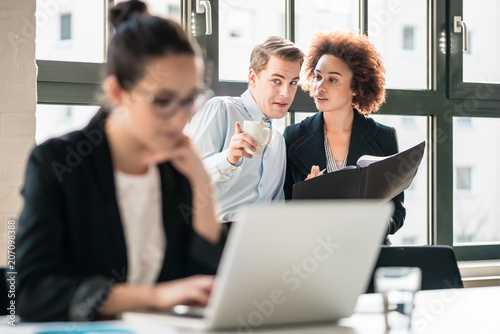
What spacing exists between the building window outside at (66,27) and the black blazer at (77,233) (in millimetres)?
1490

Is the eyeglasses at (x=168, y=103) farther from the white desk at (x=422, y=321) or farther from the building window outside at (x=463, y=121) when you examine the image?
the building window outside at (x=463, y=121)

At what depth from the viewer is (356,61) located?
273 cm

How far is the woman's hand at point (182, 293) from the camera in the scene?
96 cm

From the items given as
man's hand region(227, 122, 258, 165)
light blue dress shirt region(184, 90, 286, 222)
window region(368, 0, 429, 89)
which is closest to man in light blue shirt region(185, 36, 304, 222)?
light blue dress shirt region(184, 90, 286, 222)

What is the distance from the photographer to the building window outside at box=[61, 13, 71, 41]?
2.53m

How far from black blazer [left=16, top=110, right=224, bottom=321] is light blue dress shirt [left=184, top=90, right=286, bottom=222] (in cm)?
102

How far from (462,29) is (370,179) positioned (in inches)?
63.6

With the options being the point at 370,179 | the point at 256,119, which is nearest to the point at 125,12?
the point at 370,179

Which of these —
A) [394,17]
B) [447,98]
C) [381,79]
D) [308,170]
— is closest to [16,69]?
[308,170]

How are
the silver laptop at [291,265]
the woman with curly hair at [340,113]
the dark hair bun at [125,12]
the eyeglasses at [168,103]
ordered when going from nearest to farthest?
the silver laptop at [291,265] → the eyeglasses at [168,103] → the dark hair bun at [125,12] → the woman with curly hair at [340,113]

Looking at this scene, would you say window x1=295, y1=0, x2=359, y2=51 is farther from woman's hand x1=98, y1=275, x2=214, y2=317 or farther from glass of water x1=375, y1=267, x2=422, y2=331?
woman's hand x1=98, y1=275, x2=214, y2=317

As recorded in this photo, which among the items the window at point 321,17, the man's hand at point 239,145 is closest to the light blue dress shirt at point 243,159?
the man's hand at point 239,145

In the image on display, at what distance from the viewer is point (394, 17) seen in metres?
3.24

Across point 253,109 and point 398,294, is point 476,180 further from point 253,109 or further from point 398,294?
point 398,294
